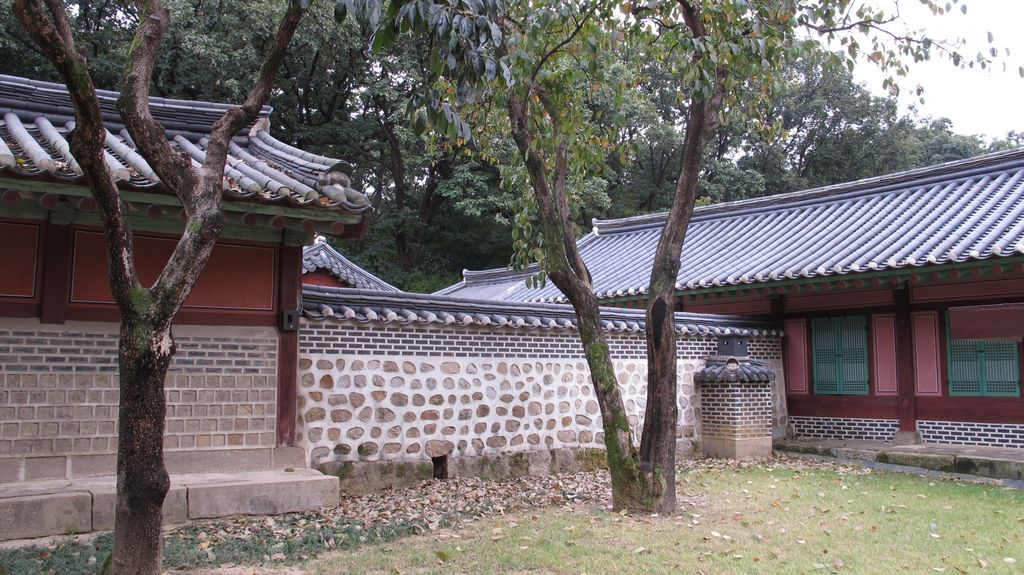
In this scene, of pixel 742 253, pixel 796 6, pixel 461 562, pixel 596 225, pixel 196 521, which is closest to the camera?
pixel 461 562

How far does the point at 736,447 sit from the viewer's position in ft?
36.6

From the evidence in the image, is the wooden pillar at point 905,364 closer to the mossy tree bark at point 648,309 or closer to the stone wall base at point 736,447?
the stone wall base at point 736,447

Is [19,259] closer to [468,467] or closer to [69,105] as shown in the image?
[69,105]

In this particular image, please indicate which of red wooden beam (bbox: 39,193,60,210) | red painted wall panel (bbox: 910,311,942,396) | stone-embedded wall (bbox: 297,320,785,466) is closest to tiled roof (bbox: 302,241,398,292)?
stone-embedded wall (bbox: 297,320,785,466)

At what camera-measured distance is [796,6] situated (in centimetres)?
728

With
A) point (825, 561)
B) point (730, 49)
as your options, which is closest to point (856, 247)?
point (730, 49)

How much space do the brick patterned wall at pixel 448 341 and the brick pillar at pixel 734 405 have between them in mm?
1314

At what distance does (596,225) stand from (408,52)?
7.96 m

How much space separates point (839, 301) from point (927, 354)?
1.56 meters

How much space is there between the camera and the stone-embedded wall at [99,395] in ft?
21.1

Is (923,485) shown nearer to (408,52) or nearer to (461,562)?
(461,562)

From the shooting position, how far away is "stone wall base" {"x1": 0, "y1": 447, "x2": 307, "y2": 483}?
6354 mm

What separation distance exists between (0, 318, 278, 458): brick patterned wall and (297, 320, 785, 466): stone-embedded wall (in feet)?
2.07

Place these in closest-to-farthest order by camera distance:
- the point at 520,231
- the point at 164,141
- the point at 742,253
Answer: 1. the point at 164,141
2. the point at 520,231
3. the point at 742,253
